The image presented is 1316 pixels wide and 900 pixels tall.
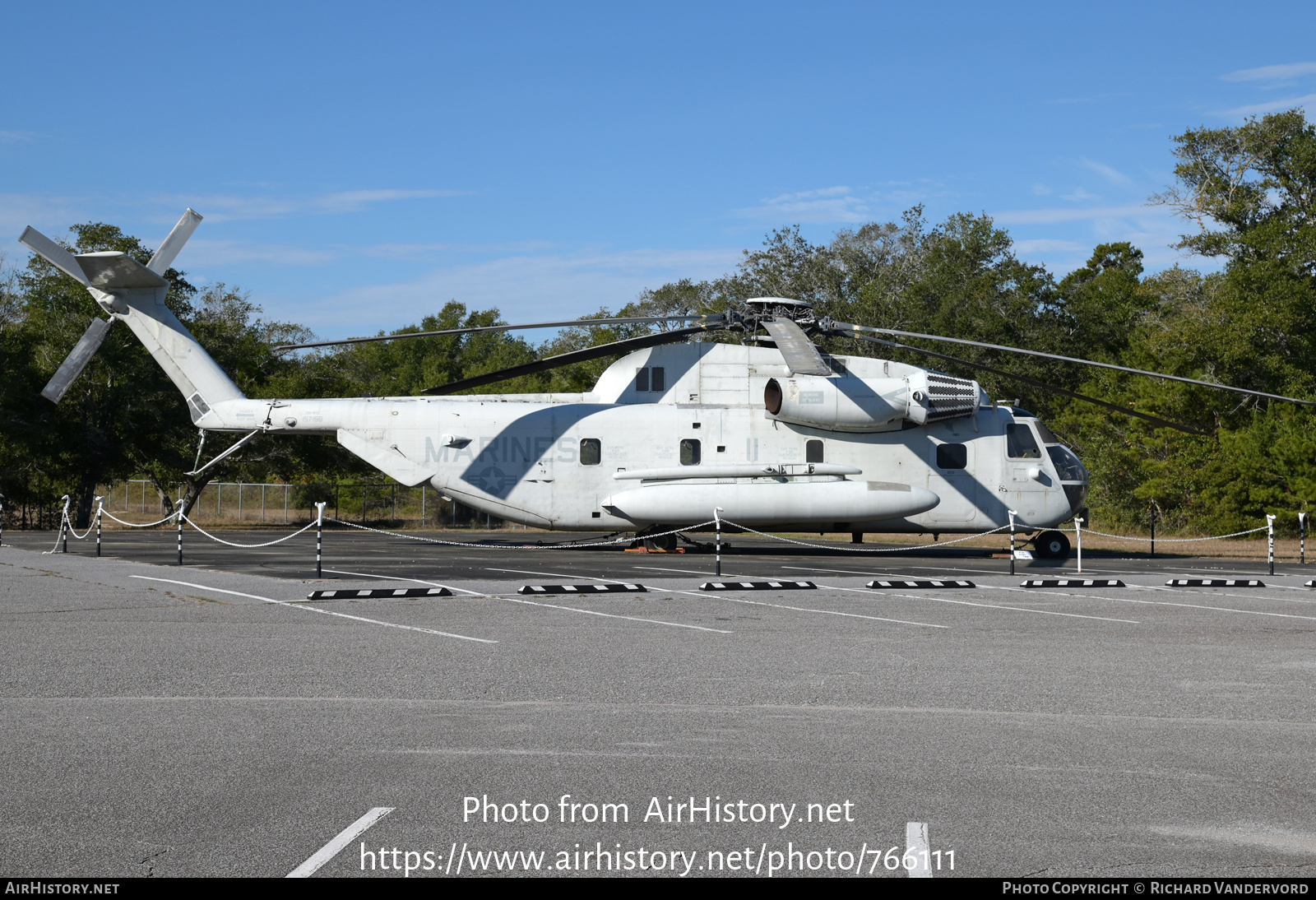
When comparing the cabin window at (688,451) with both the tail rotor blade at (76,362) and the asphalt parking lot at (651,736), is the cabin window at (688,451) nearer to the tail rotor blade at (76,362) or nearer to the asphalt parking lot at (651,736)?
the asphalt parking lot at (651,736)

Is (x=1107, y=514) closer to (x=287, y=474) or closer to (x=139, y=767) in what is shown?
(x=287, y=474)

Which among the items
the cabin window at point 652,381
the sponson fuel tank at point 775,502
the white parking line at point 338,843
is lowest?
the white parking line at point 338,843

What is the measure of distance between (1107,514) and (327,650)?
134 feet

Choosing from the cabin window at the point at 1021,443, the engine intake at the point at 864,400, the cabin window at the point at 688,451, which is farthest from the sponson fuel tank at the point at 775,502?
the cabin window at the point at 1021,443

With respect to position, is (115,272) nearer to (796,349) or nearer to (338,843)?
(796,349)

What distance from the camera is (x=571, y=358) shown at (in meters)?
22.2

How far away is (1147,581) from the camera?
742 inches

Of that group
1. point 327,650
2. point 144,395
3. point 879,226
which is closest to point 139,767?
point 327,650

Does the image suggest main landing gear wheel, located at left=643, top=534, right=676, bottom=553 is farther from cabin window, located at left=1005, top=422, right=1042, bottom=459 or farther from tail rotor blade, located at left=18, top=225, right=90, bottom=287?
tail rotor blade, located at left=18, top=225, right=90, bottom=287

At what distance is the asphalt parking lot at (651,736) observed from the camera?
473cm

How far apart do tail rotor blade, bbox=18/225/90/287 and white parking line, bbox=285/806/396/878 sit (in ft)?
66.5

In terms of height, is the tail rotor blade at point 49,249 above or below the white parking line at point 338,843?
above

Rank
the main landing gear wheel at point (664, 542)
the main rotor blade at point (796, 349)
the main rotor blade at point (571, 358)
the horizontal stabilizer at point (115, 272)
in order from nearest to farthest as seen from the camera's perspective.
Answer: the main rotor blade at point (796, 349) → the main rotor blade at point (571, 358) → the horizontal stabilizer at point (115, 272) → the main landing gear wheel at point (664, 542)

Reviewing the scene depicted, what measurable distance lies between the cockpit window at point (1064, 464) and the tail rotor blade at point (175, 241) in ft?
63.6
